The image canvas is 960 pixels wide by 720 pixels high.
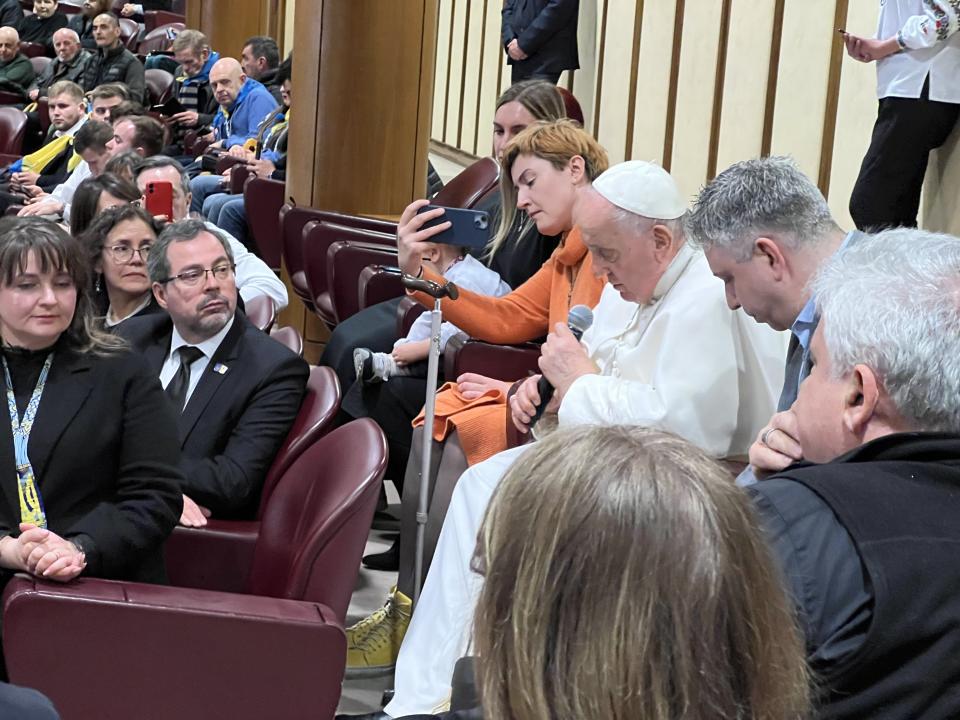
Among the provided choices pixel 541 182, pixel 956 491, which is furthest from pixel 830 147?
pixel 956 491

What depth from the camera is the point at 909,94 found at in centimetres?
389

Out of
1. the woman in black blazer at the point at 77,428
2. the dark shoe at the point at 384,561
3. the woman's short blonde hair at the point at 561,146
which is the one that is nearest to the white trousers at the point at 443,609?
the woman in black blazer at the point at 77,428

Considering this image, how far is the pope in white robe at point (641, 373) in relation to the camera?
8.86 ft

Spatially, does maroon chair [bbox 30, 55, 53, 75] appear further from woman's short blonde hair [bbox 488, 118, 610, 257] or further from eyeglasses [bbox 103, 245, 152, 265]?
woman's short blonde hair [bbox 488, 118, 610, 257]

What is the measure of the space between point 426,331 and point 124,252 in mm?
883

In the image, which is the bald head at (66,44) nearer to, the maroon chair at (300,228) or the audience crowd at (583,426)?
the maroon chair at (300,228)

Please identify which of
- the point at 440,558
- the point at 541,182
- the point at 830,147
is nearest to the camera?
the point at 440,558

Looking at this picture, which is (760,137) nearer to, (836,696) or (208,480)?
(208,480)

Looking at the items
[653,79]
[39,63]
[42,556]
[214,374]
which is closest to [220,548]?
[214,374]

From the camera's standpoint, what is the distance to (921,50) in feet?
12.5

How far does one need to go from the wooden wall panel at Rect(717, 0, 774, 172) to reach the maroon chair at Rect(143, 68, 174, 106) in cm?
606

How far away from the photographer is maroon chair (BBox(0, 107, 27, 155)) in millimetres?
9398

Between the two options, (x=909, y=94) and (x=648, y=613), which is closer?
(x=648, y=613)

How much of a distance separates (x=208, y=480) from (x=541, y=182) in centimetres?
129
